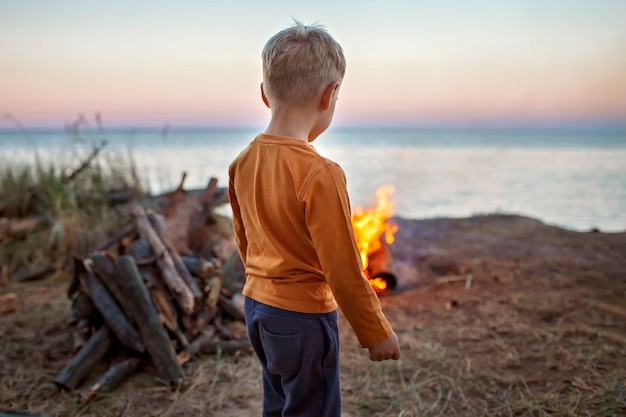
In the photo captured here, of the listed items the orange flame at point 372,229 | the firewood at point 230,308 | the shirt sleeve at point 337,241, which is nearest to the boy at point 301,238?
the shirt sleeve at point 337,241

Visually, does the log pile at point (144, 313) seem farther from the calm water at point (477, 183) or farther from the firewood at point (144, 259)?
the calm water at point (477, 183)

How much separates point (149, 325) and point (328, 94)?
2.40m

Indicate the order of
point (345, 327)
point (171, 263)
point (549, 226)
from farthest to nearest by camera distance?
point (549, 226) < point (345, 327) < point (171, 263)

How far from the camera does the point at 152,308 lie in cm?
381

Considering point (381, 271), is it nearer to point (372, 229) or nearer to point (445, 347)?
point (372, 229)

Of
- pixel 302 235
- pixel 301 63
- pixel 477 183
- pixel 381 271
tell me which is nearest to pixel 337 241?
pixel 302 235

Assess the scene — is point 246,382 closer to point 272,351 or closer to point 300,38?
point 272,351

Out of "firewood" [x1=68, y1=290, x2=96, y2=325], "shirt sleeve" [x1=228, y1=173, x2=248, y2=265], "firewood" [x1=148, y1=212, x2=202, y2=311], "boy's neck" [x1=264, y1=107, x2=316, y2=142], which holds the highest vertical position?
"boy's neck" [x1=264, y1=107, x2=316, y2=142]

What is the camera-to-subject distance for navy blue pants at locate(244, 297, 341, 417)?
206cm

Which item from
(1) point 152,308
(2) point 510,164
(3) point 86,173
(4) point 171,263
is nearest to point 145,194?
(3) point 86,173

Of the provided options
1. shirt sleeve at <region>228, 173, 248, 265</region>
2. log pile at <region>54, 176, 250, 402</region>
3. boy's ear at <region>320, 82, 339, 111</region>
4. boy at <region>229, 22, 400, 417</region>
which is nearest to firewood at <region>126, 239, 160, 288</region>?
log pile at <region>54, 176, 250, 402</region>

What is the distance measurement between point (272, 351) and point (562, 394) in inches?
81.4

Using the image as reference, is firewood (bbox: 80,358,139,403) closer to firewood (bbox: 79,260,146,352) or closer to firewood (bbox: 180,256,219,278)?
firewood (bbox: 79,260,146,352)

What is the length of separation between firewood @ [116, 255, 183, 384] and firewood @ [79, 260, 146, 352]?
0.09 metres
